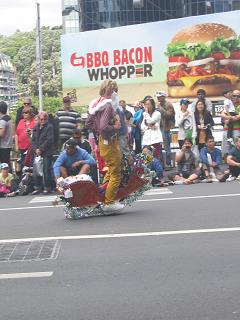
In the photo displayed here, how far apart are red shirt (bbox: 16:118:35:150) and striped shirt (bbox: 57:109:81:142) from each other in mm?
684

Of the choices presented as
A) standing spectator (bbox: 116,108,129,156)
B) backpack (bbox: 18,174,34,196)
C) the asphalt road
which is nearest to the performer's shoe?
the asphalt road

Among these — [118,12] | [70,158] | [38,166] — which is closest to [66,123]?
[38,166]

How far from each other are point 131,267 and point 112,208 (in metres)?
3.40

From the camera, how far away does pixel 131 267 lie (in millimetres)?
7113

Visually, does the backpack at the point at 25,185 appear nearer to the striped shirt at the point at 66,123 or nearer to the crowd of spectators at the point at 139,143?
the crowd of spectators at the point at 139,143

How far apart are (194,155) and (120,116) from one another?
500cm

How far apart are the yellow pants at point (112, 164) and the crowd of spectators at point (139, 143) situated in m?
2.57

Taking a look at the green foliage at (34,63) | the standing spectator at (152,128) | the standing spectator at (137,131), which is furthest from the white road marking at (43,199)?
the green foliage at (34,63)

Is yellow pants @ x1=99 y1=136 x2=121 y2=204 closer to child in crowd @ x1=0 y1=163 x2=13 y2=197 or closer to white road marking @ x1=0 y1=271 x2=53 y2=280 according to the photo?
white road marking @ x1=0 y1=271 x2=53 y2=280

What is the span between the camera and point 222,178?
14672 millimetres

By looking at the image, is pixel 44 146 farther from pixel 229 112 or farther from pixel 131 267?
pixel 131 267

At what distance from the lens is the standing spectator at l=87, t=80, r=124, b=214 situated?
1011cm

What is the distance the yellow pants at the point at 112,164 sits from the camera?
10219 millimetres

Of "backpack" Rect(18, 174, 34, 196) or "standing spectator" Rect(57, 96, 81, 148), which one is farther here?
"standing spectator" Rect(57, 96, 81, 148)
